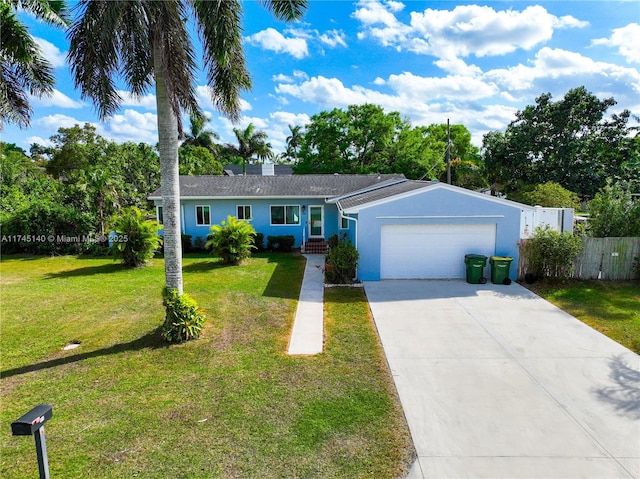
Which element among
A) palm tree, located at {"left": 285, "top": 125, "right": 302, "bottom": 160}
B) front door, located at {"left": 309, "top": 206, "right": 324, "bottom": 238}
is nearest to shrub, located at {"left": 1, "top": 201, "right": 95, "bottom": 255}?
front door, located at {"left": 309, "top": 206, "right": 324, "bottom": 238}

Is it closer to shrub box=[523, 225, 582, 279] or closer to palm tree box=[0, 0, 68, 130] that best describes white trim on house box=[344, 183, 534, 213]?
shrub box=[523, 225, 582, 279]

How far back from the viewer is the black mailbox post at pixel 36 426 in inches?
117

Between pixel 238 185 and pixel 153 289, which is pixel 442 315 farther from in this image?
pixel 238 185

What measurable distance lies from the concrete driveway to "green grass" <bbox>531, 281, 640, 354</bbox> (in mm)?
413

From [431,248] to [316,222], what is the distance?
8.14m

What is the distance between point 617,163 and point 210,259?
85.0ft

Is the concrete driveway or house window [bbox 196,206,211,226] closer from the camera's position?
the concrete driveway

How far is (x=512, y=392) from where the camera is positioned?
5668 millimetres

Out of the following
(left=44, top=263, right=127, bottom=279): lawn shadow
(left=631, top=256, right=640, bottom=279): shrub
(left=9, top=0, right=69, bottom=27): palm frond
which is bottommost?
(left=44, top=263, right=127, bottom=279): lawn shadow

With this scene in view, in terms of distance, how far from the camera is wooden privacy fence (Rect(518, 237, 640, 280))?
12.2 meters

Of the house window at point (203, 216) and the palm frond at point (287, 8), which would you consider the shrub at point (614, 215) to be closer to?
the palm frond at point (287, 8)

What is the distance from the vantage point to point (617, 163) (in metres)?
24.1

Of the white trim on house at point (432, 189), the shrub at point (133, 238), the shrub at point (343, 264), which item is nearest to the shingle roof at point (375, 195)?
the white trim on house at point (432, 189)

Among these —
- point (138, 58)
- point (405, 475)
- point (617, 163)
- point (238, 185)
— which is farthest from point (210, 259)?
point (617, 163)
